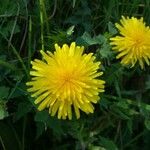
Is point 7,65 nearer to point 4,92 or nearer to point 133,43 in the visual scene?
point 4,92

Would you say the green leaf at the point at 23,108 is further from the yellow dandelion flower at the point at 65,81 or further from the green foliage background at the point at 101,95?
the yellow dandelion flower at the point at 65,81

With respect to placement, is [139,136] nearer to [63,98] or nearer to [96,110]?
[96,110]

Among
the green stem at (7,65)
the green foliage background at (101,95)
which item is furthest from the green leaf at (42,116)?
the green stem at (7,65)

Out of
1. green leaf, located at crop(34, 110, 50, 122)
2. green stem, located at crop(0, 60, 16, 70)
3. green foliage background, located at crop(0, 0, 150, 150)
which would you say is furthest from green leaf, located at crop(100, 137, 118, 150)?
green stem, located at crop(0, 60, 16, 70)

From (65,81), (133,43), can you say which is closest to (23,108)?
(65,81)

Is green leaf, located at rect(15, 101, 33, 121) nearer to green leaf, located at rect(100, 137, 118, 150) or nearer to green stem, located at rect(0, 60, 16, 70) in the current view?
green stem, located at rect(0, 60, 16, 70)

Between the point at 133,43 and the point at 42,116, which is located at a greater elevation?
the point at 133,43

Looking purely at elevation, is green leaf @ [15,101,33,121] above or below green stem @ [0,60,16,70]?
below
